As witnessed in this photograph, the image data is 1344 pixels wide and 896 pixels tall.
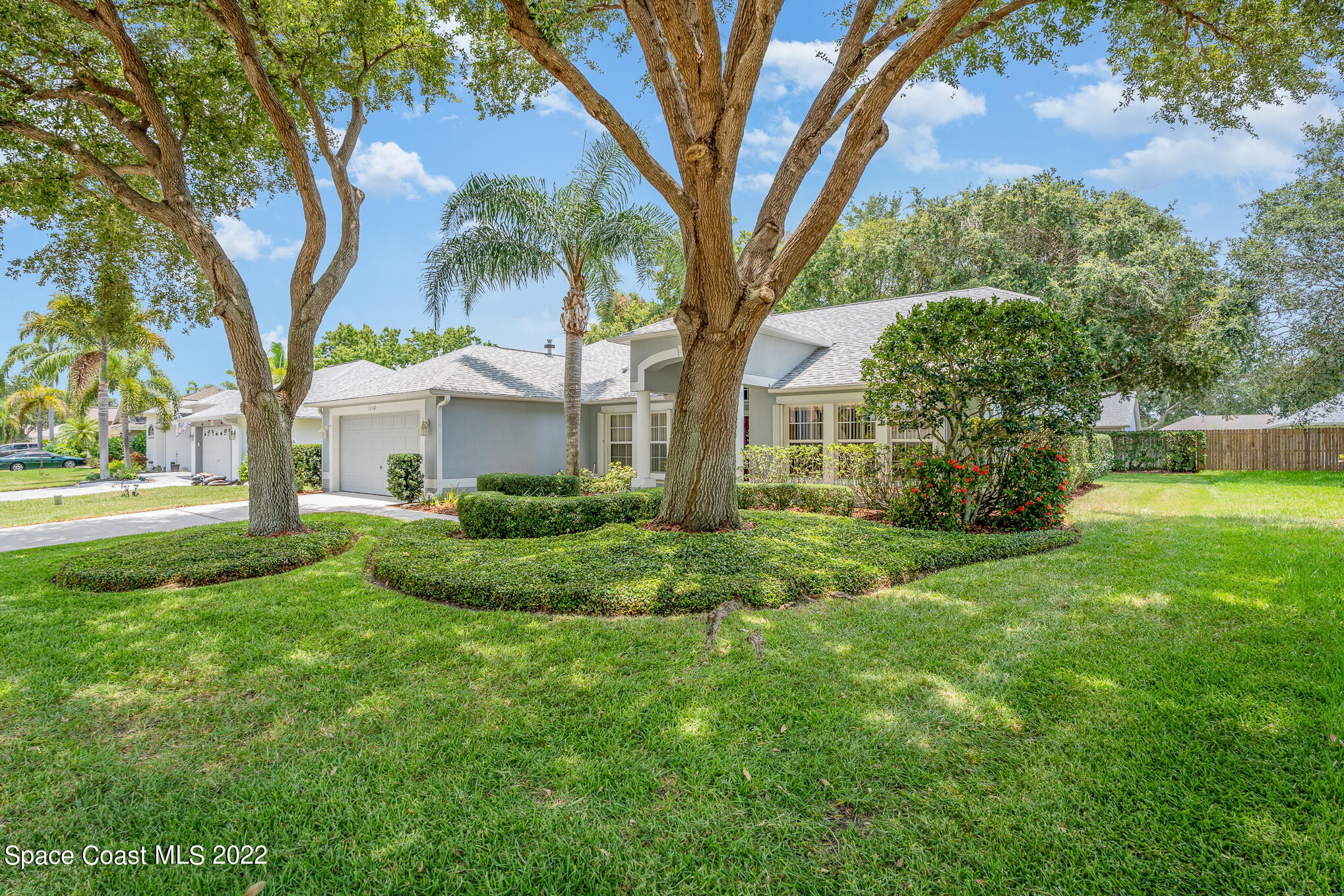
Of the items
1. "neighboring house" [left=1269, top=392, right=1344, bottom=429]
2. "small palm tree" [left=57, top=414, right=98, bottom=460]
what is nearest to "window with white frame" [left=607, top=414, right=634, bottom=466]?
"neighboring house" [left=1269, top=392, right=1344, bottom=429]

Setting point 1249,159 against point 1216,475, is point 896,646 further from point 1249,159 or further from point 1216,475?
point 1249,159

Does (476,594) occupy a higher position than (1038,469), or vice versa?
(1038,469)

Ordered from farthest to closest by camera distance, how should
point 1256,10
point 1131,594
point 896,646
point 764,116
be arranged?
1. point 764,116
2. point 1256,10
3. point 1131,594
4. point 896,646

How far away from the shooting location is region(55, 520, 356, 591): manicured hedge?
6422mm

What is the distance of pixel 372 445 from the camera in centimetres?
1759

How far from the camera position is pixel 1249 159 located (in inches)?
781

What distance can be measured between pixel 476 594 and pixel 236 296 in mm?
6274

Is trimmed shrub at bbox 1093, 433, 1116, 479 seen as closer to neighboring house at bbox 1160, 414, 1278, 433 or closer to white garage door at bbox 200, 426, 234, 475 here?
neighboring house at bbox 1160, 414, 1278, 433

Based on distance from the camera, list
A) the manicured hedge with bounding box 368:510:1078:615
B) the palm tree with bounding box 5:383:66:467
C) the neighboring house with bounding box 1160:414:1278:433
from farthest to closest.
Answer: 1. the neighboring house with bounding box 1160:414:1278:433
2. the palm tree with bounding box 5:383:66:467
3. the manicured hedge with bounding box 368:510:1078:615

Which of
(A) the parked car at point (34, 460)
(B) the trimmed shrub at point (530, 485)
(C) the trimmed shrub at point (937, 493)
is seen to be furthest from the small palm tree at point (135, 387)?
(C) the trimmed shrub at point (937, 493)

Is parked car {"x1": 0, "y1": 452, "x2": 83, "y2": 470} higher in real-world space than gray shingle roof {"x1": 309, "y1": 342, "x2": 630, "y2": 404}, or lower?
lower

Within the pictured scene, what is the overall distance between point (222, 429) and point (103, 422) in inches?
171

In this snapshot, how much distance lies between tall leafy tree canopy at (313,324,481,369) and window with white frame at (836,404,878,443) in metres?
32.9

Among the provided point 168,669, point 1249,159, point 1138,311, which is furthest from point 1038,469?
point 1249,159
